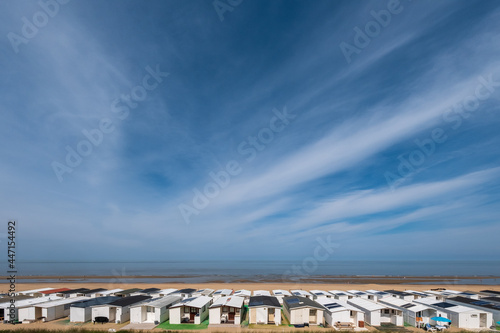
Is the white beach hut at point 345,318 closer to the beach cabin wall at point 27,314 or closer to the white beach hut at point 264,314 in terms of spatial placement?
the white beach hut at point 264,314

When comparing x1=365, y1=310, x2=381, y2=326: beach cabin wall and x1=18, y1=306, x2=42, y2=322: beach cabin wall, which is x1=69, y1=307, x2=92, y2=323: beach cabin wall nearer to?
x1=18, y1=306, x2=42, y2=322: beach cabin wall

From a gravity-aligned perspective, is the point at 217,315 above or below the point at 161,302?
below

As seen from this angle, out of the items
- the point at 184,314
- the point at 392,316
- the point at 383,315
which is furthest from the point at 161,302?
the point at 392,316

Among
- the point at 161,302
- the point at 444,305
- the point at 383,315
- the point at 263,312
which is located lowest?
the point at 383,315

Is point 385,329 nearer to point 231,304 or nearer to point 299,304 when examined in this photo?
point 299,304

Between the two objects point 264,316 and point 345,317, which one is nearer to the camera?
point 345,317

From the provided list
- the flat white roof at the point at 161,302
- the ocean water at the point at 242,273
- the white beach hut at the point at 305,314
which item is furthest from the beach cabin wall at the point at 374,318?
the ocean water at the point at 242,273

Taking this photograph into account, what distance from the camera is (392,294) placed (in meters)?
32.8

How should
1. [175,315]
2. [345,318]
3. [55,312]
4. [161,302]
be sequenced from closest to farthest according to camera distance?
1. [345,318]
2. [175,315]
3. [55,312]
4. [161,302]

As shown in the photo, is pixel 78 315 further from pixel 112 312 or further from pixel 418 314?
pixel 418 314

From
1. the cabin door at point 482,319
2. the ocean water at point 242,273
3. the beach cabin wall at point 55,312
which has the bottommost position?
the ocean water at point 242,273

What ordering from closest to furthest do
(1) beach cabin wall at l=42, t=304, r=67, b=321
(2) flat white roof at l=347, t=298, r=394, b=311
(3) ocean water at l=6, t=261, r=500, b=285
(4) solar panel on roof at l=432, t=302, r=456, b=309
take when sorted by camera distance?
(2) flat white roof at l=347, t=298, r=394, b=311
(1) beach cabin wall at l=42, t=304, r=67, b=321
(4) solar panel on roof at l=432, t=302, r=456, b=309
(3) ocean water at l=6, t=261, r=500, b=285

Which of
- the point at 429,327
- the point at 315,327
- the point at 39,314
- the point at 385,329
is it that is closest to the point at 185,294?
the point at 39,314

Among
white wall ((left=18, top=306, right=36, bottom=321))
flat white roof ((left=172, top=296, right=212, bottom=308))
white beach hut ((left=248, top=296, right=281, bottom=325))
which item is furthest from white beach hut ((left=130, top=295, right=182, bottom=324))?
white wall ((left=18, top=306, right=36, bottom=321))
